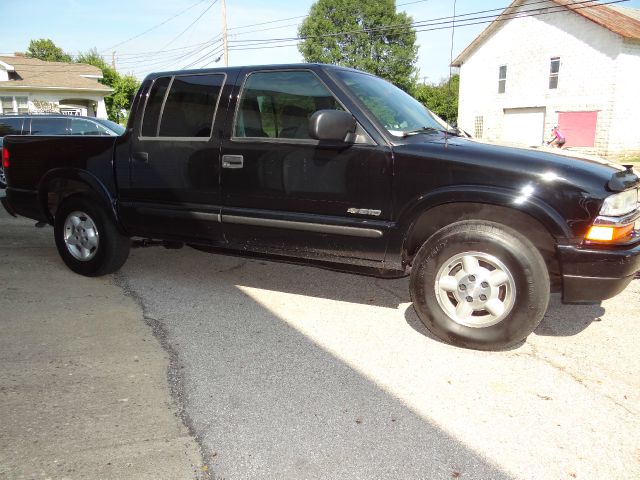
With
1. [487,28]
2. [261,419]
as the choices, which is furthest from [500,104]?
[261,419]

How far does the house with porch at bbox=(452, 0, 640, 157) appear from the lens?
24.5 metres

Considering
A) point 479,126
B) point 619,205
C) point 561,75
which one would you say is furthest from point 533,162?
point 479,126

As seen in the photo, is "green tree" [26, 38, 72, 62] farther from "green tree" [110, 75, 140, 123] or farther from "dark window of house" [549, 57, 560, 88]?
"dark window of house" [549, 57, 560, 88]

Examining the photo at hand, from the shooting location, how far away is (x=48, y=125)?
1173 centimetres

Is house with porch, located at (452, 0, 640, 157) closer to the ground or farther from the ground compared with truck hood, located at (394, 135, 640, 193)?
farther from the ground

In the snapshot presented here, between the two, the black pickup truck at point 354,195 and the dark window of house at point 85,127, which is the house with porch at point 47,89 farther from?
the black pickup truck at point 354,195

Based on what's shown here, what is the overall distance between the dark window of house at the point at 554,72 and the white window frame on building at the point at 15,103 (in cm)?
3110

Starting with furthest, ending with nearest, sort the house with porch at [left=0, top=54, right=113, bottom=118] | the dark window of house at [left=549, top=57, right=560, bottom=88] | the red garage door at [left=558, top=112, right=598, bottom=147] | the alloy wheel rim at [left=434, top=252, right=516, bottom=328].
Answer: the house with porch at [left=0, top=54, right=113, bottom=118]
the dark window of house at [left=549, top=57, right=560, bottom=88]
the red garage door at [left=558, top=112, right=598, bottom=147]
the alloy wheel rim at [left=434, top=252, right=516, bottom=328]

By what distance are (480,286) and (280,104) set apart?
2058 millimetres

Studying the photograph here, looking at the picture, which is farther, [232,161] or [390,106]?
[232,161]

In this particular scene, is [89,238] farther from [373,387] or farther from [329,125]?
[373,387]

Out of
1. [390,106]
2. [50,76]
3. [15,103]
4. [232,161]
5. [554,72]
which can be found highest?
[50,76]

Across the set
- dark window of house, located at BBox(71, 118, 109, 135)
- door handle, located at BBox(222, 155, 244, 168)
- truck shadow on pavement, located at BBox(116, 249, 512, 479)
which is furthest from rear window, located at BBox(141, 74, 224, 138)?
dark window of house, located at BBox(71, 118, 109, 135)

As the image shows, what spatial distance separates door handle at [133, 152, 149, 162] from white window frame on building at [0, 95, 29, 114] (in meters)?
34.0
